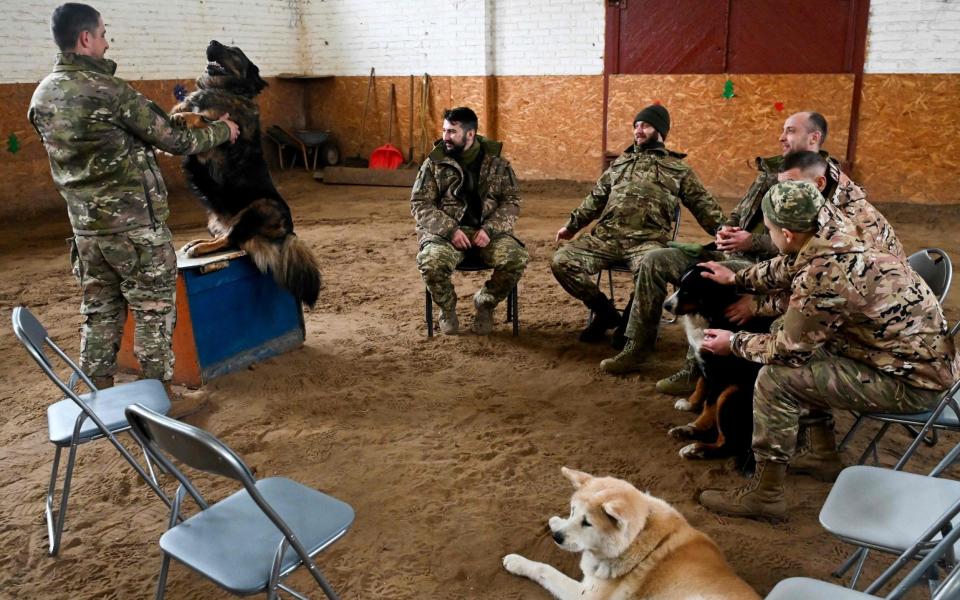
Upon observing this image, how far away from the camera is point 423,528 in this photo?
2766 mm

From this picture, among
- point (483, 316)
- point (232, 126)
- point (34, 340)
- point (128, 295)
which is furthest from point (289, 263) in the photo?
point (34, 340)

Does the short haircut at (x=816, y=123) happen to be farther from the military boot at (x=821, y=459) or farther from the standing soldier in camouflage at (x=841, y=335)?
the military boot at (x=821, y=459)

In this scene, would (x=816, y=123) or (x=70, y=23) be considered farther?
(x=816, y=123)

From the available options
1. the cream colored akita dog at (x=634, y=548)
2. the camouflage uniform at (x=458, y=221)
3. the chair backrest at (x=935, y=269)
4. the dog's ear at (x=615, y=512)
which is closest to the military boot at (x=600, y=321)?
the camouflage uniform at (x=458, y=221)

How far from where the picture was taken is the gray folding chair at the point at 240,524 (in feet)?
5.49

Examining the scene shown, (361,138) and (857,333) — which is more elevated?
(361,138)

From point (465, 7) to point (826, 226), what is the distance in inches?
322

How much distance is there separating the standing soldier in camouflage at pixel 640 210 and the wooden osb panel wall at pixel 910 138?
4.30 m

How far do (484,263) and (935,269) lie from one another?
2.56 metres

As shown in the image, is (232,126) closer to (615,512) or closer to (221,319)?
(221,319)

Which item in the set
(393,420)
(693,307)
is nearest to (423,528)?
(393,420)

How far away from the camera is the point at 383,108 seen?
10781mm

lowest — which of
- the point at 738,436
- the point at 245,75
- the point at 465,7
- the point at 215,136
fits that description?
the point at 738,436

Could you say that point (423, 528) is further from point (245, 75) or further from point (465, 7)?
point (465, 7)
